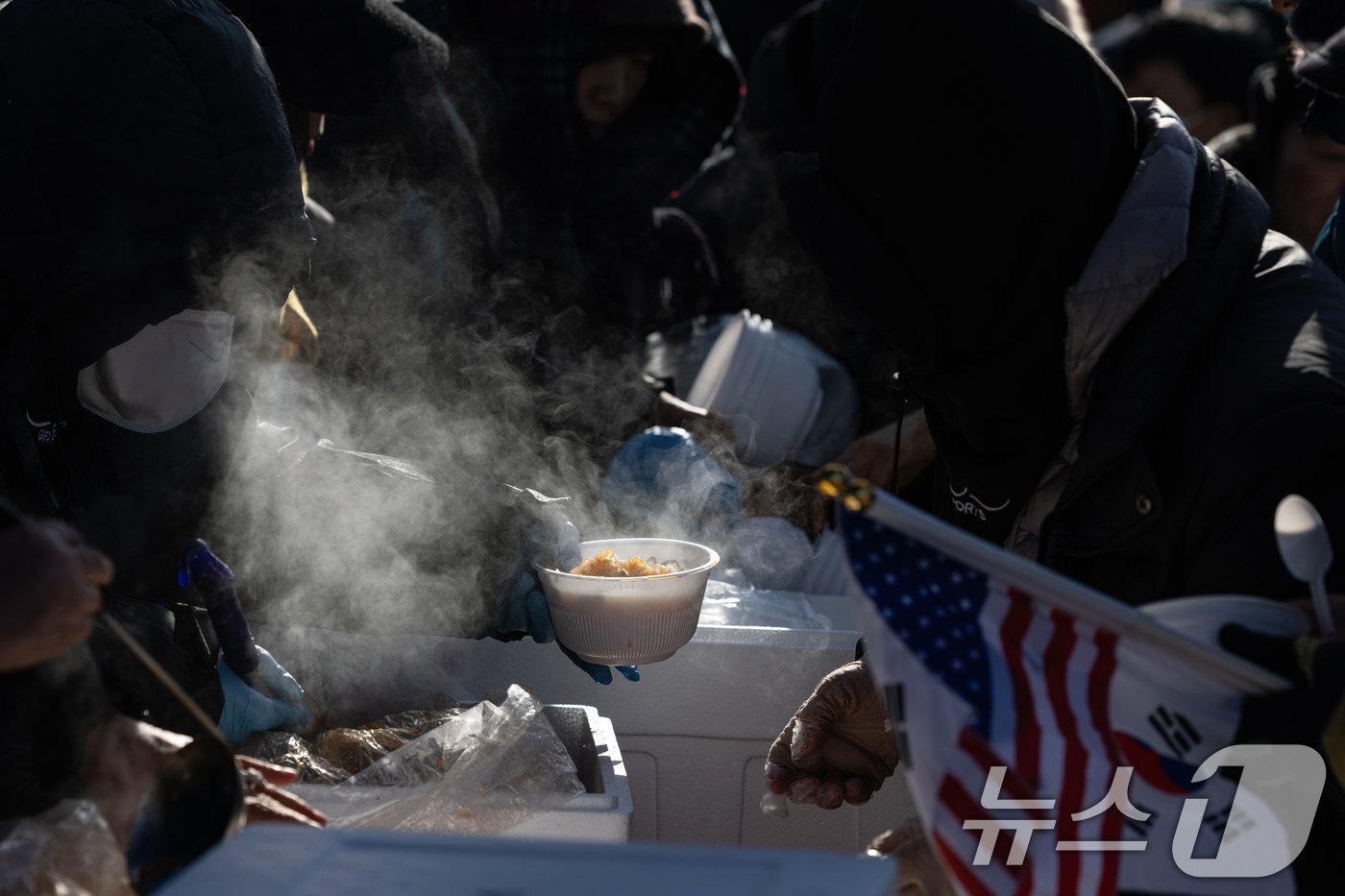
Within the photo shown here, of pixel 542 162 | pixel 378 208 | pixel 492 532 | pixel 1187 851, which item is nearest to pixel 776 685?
pixel 492 532

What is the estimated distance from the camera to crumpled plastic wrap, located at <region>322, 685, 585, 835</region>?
6.59ft

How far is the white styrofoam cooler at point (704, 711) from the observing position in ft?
8.91

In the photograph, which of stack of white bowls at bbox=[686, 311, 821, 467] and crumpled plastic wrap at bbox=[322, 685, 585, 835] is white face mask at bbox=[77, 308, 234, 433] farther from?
stack of white bowls at bbox=[686, 311, 821, 467]

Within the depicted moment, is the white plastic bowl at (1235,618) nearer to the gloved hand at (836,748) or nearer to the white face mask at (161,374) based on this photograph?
the gloved hand at (836,748)

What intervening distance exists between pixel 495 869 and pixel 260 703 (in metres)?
1.13

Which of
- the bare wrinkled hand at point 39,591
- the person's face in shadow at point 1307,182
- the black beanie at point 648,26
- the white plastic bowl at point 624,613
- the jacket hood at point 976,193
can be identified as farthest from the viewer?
the black beanie at point 648,26

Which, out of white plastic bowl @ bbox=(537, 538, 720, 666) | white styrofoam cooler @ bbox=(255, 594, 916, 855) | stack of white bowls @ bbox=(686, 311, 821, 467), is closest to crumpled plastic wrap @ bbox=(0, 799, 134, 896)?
white plastic bowl @ bbox=(537, 538, 720, 666)

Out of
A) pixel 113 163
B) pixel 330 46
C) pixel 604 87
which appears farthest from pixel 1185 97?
pixel 113 163

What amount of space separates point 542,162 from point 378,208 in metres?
1.11

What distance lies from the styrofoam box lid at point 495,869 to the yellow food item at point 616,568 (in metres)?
1.29

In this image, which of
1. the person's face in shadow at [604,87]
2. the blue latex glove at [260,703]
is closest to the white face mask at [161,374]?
the blue latex glove at [260,703]

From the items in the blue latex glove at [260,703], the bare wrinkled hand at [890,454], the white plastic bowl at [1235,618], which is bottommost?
the bare wrinkled hand at [890,454]

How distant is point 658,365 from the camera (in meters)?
4.75

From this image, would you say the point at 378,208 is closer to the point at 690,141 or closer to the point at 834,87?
the point at 690,141
